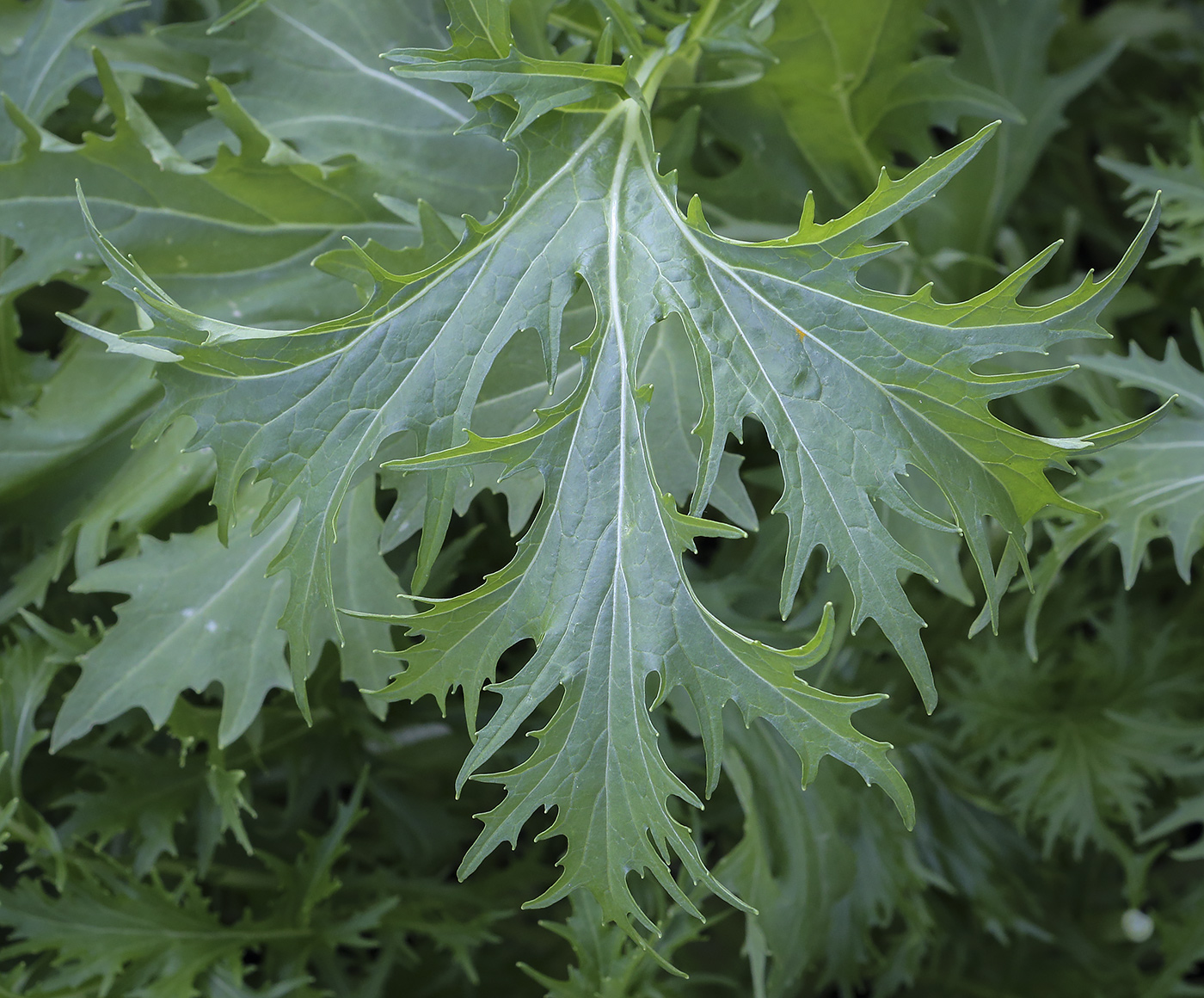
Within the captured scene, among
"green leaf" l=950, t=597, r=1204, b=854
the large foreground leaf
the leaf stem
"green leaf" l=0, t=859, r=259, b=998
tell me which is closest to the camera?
the large foreground leaf

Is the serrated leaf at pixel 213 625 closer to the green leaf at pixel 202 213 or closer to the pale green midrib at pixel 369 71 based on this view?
the green leaf at pixel 202 213

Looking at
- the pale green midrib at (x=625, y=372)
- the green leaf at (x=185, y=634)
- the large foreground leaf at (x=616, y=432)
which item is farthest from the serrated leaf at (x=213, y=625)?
the pale green midrib at (x=625, y=372)

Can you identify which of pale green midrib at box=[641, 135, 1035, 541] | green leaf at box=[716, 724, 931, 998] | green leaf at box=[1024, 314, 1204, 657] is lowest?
green leaf at box=[716, 724, 931, 998]

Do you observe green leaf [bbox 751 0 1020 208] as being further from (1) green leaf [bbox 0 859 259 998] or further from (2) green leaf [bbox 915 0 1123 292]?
(1) green leaf [bbox 0 859 259 998]

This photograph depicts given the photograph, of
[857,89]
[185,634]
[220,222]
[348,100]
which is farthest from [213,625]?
[857,89]

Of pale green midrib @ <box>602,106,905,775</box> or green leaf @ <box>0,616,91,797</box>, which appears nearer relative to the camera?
pale green midrib @ <box>602,106,905,775</box>

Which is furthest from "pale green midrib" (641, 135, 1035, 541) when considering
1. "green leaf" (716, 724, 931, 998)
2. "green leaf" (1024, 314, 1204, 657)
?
"green leaf" (716, 724, 931, 998)

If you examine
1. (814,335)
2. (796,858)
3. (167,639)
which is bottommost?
(796,858)

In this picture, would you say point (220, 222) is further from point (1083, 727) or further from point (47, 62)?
point (1083, 727)

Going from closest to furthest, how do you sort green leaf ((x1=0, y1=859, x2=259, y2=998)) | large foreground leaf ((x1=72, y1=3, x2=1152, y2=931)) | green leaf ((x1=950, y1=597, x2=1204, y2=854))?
large foreground leaf ((x1=72, y1=3, x2=1152, y2=931)) < green leaf ((x1=0, y1=859, x2=259, y2=998)) < green leaf ((x1=950, y1=597, x2=1204, y2=854))
